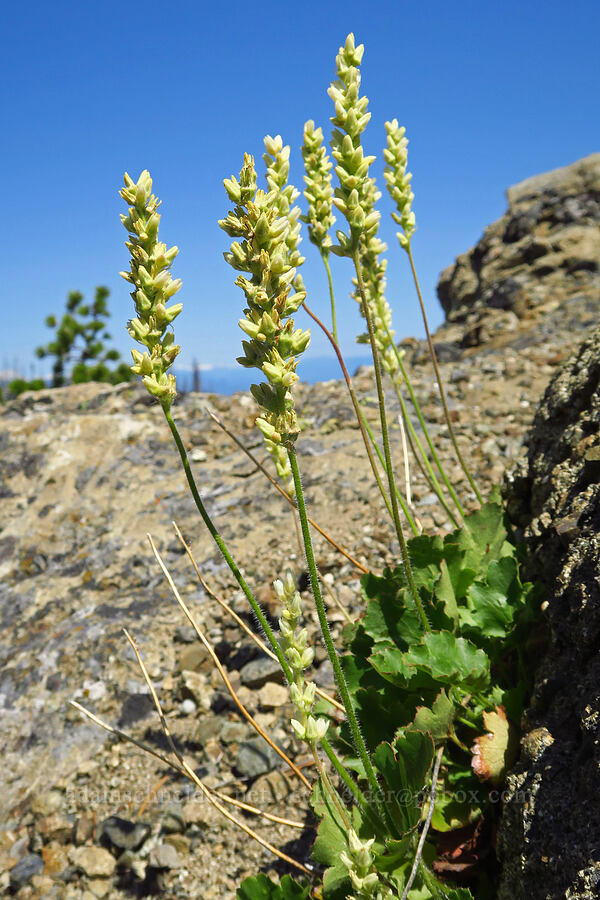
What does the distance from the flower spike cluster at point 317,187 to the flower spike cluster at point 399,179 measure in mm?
398

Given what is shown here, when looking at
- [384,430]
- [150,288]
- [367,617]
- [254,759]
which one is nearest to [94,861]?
[254,759]

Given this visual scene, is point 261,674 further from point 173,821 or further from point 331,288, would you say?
point 331,288

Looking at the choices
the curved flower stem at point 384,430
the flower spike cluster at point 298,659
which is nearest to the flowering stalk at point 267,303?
the flower spike cluster at point 298,659

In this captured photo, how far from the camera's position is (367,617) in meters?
2.33

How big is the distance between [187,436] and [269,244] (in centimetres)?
440

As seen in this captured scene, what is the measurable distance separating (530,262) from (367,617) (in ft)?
30.2

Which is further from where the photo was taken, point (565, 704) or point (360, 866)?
point (565, 704)

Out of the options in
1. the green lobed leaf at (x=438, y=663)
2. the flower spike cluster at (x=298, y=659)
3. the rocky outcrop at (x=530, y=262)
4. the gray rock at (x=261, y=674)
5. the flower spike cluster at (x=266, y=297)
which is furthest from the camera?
the rocky outcrop at (x=530, y=262)

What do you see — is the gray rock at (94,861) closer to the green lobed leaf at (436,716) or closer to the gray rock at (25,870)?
the gray rock at (25,870)

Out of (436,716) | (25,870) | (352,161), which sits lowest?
(25,870)

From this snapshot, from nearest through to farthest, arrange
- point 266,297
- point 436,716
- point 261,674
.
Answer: point 266,297 < point 436,716 < point 261,674

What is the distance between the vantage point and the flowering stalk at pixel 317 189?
2283 millimetres

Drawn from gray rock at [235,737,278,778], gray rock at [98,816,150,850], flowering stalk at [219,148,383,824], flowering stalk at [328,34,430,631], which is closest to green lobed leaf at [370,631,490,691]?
flowering stalk at [328,34,430,631]

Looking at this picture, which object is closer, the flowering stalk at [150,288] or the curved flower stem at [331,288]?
the flowering stalk at [150,288]
